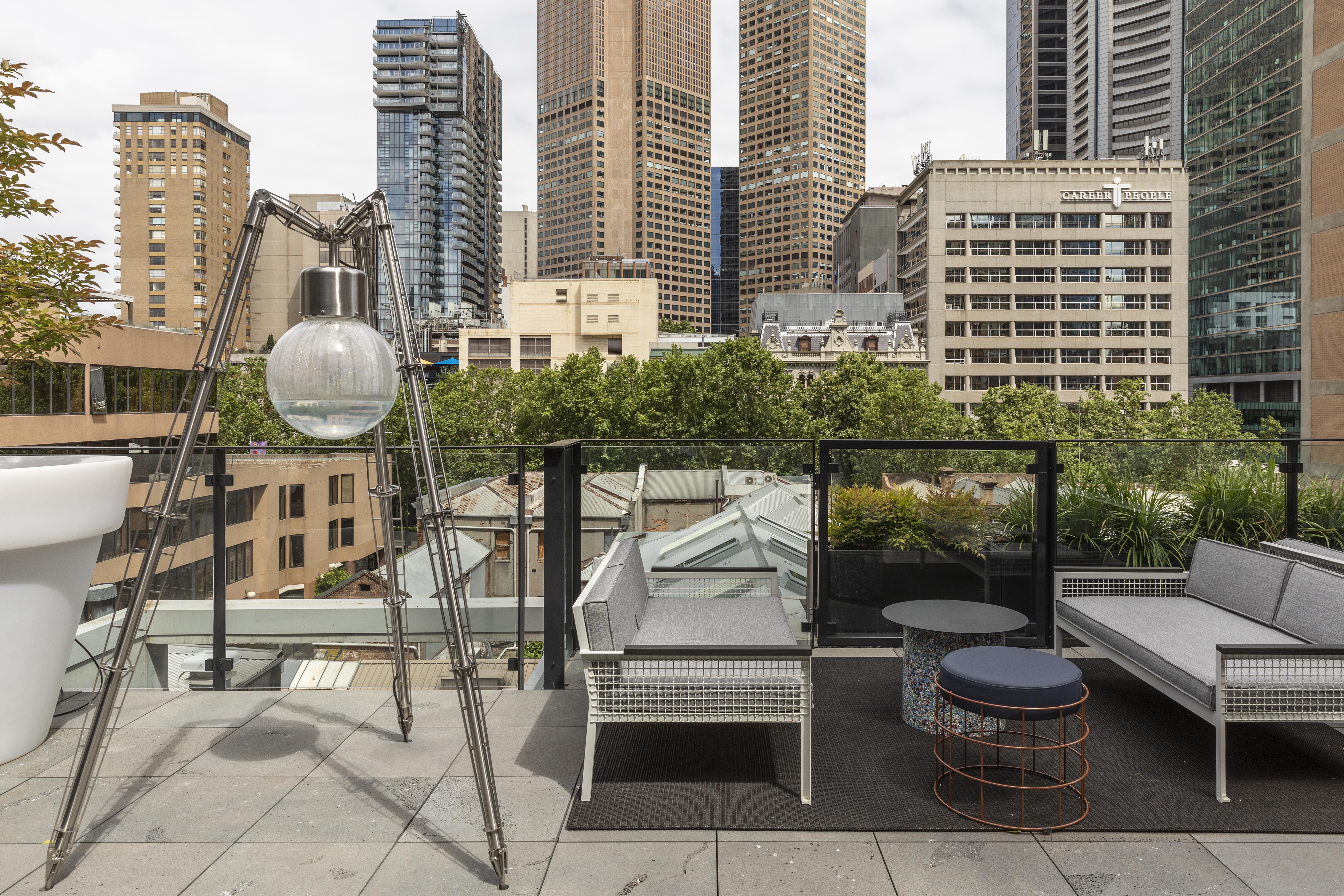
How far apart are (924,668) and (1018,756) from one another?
0.52 meters

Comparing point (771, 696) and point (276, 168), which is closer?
point (771, 696)

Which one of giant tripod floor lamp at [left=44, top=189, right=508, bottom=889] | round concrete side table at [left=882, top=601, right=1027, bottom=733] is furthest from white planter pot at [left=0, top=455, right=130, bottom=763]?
round concrete side table at [left=882, top=601, right=1027, bottom=733]

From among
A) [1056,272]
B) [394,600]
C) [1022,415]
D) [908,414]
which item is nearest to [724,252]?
[1056,272]

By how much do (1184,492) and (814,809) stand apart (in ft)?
12.8

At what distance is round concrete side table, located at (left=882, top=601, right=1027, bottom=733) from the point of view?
3674mm

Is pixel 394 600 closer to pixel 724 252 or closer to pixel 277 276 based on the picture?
pixel 277 276

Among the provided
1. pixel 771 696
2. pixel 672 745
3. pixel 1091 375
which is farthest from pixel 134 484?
pixel 1091 375

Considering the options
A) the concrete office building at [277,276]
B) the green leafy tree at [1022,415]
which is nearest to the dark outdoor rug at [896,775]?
the green leafy tree at [1022,415]

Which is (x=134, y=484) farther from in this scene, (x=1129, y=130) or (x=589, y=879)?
(x=1129, y=130)

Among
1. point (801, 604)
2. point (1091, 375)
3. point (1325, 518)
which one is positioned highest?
point (1091, 375)

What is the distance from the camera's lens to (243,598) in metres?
4.87

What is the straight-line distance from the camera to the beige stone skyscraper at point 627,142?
500 feet

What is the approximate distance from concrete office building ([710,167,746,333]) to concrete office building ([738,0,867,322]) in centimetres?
724

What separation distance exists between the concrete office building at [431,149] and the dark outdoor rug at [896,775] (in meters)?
144
